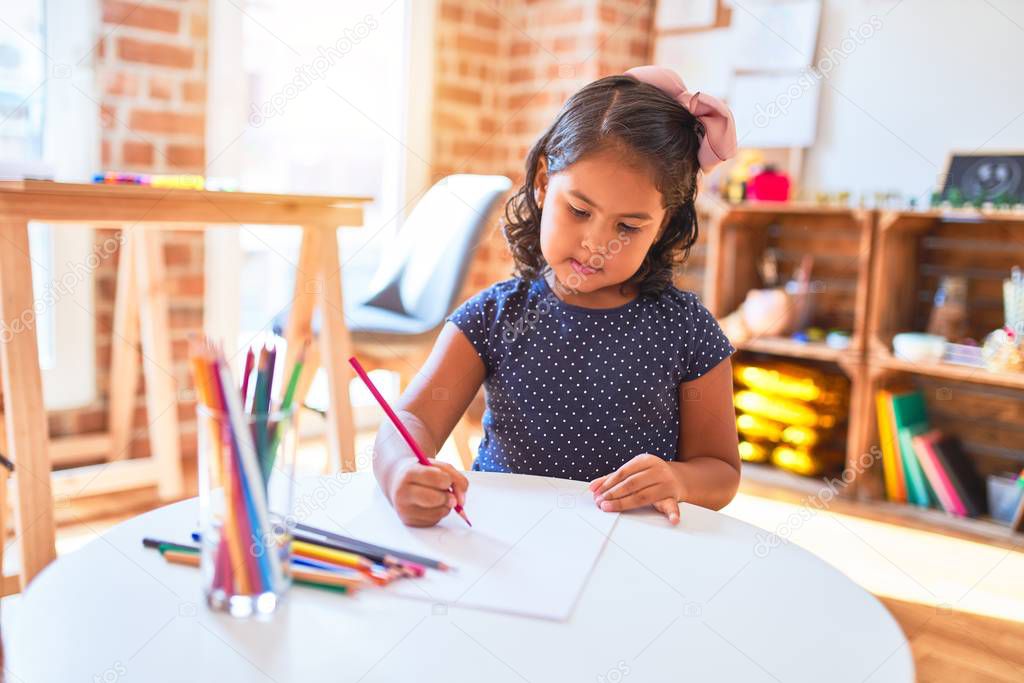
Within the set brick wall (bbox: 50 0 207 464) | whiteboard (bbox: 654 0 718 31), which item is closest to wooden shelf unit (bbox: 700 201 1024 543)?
whiteboard (bbox: 654 0 718 31)

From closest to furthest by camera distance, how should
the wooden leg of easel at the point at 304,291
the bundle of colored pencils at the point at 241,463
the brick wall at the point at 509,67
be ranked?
the bundle of colored pencils at the point at 241,463 < the wooden leg of easel at the point at 304,291 < the brick wall at the point at 509,67

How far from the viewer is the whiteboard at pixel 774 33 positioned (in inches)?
110

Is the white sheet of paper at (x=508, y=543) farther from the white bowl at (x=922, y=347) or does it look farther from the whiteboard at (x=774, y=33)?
the whiteboard at (x=774, y=33)

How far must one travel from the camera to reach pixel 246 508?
0.57m

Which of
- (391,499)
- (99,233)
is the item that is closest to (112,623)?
(391,499)

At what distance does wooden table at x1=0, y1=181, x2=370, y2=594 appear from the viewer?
1421mm

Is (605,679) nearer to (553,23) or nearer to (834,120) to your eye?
(834,120)

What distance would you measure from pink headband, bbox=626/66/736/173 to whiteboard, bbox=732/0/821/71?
187 cm

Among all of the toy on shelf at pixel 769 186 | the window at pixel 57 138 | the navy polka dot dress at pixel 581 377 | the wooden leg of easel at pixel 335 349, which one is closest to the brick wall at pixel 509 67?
the toy on shelf at pixel 769 186

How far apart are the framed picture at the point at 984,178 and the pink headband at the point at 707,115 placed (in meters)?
1.58

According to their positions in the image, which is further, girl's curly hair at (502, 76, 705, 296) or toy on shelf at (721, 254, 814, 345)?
toy on shelf at (721, 254, 814, 345)

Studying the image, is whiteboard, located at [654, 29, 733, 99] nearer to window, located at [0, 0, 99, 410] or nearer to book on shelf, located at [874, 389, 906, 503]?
book on shelf, located at [874, 389, 906, 503]

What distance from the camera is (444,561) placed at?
2.35ft

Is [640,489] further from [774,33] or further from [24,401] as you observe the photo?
[774,33]
